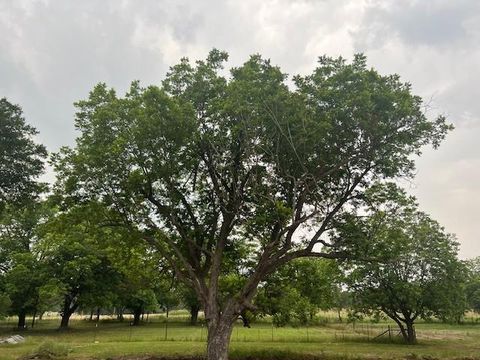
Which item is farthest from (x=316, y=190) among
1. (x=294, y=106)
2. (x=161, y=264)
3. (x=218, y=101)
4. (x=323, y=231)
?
(x=161, y=264)

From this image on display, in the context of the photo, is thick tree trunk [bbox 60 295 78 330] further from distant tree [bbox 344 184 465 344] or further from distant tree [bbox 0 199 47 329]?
distant tree [bbox 344 184 465 344]

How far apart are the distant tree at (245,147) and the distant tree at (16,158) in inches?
86.2

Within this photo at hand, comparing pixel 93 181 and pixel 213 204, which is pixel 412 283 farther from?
pixel 93 181

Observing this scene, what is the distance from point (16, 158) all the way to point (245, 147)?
38.5 ft

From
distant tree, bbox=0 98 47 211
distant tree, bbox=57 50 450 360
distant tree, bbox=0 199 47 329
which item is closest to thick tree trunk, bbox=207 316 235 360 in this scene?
distant tree, bbox=57 50 450 360

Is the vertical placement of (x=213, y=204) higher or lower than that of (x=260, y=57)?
lower

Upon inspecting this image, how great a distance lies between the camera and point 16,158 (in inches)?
842

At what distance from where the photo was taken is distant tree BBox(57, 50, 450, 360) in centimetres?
1842

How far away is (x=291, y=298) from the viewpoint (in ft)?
80.9

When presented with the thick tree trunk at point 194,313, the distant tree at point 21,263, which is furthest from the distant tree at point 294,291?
the thick tree trunk at point 194,313

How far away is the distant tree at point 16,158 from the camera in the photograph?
20672 mm

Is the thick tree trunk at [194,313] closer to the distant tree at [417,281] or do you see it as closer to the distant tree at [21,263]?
the distant tree at [21,263]

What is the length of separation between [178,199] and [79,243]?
29.7m

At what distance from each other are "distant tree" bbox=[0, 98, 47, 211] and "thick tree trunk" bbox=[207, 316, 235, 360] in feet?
38.7
